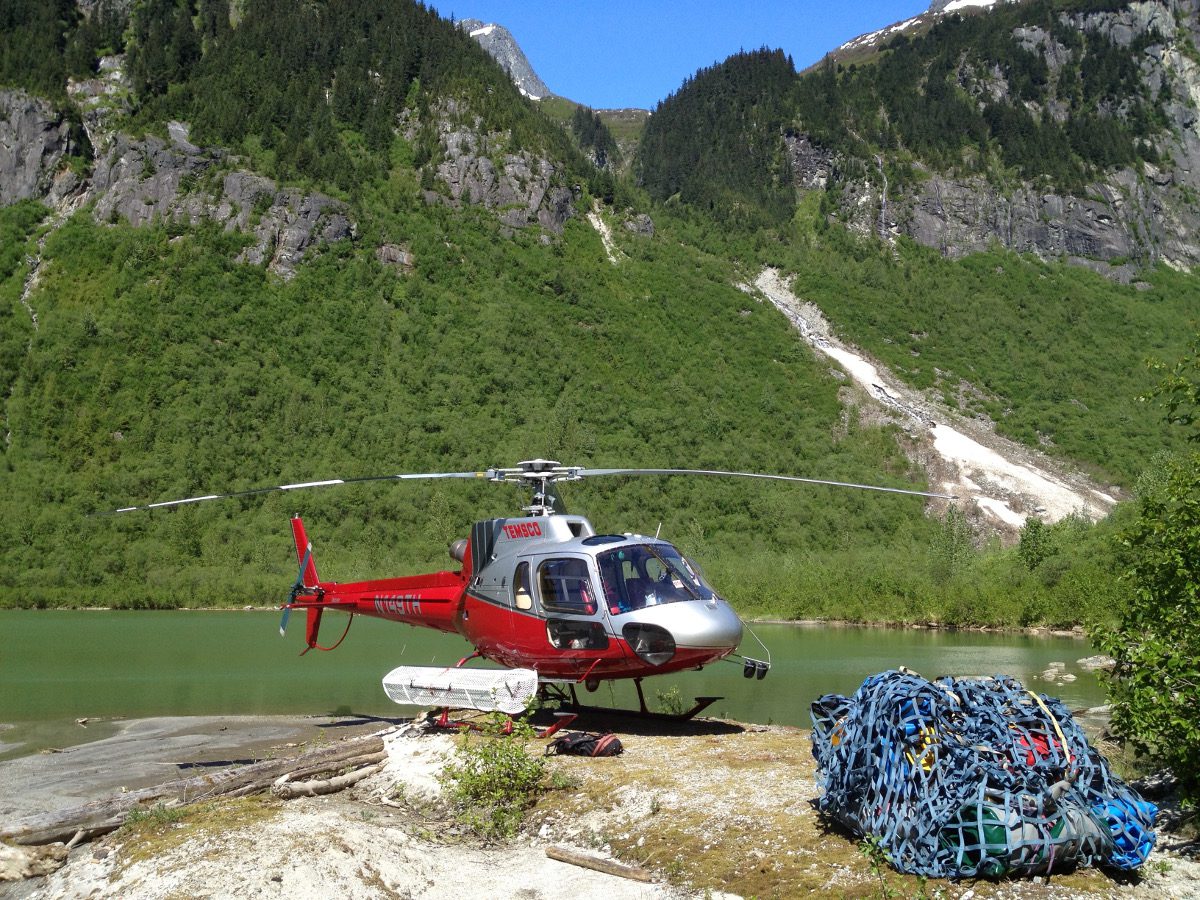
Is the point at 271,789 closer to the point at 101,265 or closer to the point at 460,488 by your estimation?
the point at 460,488

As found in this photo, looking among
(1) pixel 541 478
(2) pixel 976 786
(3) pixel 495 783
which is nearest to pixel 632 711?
(1) pixel 541 478

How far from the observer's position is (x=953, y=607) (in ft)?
163

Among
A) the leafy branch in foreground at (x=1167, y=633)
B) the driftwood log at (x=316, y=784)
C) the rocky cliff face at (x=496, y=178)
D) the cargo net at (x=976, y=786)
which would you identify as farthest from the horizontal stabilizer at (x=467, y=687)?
the rocky cliff face at (x=496, y=178)

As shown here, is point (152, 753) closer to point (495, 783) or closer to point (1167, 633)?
point (495, 783)

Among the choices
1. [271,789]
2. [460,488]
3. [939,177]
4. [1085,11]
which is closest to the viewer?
[271,789]

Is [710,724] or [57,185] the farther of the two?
[57,185]

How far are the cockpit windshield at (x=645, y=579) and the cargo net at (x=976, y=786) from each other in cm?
450

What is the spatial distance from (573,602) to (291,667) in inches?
706

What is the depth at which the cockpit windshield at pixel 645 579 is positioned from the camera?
41.7ft

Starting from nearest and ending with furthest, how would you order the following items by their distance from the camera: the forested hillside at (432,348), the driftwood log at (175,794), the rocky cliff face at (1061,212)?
1. the driftwood log at (175,794)
2. the forested hillside at (432,348)
3. the rocky cliff face at (1061,212)

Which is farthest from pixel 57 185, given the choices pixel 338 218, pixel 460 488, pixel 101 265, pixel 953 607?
pixel 953 607

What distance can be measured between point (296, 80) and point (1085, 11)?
4107 inches

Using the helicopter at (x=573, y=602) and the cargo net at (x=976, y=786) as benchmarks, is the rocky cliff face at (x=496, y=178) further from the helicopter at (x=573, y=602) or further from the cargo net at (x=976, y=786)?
the cargo net at (x=976, y=786)

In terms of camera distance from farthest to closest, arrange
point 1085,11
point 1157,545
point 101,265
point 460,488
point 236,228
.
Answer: point 1085,11, point 236,228, point 101,265, point 460,488, point 1157,545
